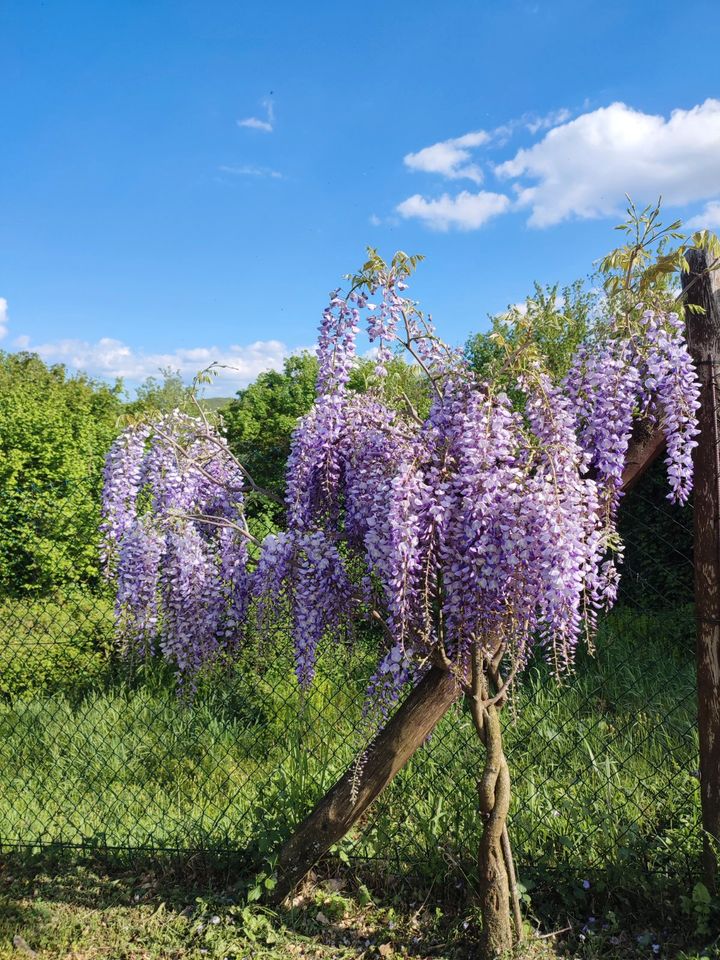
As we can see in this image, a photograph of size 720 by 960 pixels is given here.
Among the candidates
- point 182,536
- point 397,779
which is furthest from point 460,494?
point 397,779

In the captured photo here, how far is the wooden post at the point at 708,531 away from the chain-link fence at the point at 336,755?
128 mm

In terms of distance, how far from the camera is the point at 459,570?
2.27 metres

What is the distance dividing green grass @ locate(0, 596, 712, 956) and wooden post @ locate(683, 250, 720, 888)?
381 millimetres

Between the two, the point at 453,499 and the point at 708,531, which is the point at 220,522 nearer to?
the point at 453,499

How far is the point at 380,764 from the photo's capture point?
289 centimetres

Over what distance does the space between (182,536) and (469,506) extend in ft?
5.25

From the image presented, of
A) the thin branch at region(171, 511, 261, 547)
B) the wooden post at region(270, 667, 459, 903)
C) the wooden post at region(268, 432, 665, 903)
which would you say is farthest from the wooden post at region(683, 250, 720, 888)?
the thin branch at region(171, 511, 261, 547)

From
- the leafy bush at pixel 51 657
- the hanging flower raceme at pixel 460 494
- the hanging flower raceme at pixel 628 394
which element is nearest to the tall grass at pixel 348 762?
the leafy bush at pixel 51 657

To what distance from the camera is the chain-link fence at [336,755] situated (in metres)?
3.18

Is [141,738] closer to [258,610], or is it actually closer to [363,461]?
[258,610]

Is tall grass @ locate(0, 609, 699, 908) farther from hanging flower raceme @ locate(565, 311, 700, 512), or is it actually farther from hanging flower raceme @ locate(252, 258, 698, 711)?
hanging flower raceme @ locate(565, 311, 700, 512)

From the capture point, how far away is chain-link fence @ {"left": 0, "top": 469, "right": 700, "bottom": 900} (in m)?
3.18

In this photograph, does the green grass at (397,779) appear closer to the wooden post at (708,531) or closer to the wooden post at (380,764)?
the wooden post at (380,764)

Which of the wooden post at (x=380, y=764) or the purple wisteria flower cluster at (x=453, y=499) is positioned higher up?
the purple wisteria flower cluster at (x=453, y=499)
